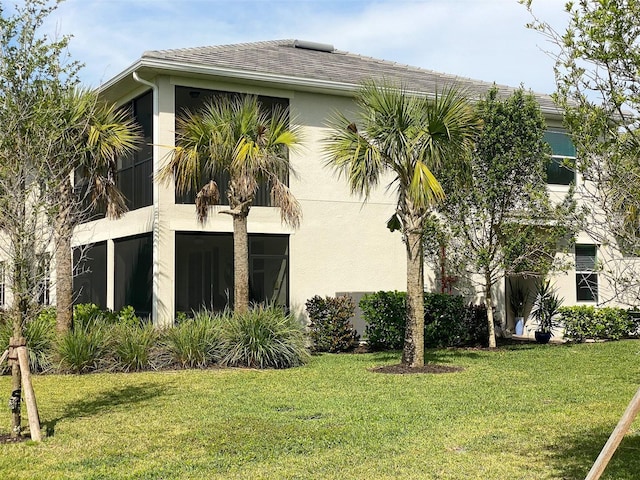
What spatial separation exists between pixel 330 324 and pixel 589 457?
32.7ft

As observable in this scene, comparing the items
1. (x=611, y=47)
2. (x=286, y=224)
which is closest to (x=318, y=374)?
(x=286, y=224)

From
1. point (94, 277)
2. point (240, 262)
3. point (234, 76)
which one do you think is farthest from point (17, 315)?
point (94, 277)

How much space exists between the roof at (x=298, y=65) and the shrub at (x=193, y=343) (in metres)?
5.62

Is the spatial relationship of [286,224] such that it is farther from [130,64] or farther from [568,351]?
[568,351]

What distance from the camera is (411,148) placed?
12555 mm

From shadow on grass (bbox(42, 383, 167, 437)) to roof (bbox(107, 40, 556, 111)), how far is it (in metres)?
6.87

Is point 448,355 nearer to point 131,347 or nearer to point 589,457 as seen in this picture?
point 131,347

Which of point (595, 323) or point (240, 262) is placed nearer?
point (240, 262)

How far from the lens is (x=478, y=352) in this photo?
16.3 meters

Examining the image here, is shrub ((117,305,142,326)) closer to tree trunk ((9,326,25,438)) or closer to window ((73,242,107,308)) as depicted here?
window ((73,242,107,308))

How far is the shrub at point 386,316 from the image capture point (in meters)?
16.6

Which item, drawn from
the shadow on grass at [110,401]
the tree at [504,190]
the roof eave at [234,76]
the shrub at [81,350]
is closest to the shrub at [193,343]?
the shrub at [81,350]

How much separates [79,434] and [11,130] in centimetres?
350

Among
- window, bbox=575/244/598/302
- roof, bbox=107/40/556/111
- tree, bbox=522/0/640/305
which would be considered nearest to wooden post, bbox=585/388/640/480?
tree, bbox=522/0/640/305
